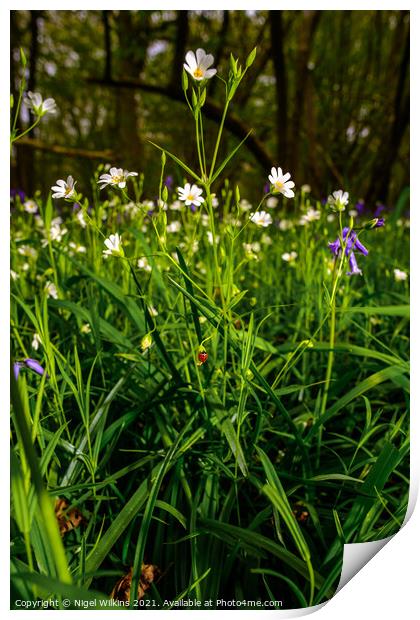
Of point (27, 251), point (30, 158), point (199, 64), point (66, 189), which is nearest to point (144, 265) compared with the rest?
point (27, 251)

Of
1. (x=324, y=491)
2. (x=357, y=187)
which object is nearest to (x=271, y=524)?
(x=324, y=491)

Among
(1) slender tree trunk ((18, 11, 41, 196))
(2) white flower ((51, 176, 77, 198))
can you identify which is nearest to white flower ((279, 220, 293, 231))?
(1) slender tree trunk ((18, 11, 41, 196))

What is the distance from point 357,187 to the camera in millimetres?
1932

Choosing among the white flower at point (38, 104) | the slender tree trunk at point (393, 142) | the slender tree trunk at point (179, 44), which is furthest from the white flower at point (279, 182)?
the slender tree trunk at point (393, 142)

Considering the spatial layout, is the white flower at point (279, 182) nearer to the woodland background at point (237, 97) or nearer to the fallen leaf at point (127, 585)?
the fallen leaf at point (127, 585)

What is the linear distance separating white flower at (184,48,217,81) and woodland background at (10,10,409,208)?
0.76 m

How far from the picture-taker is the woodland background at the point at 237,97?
4.87ft

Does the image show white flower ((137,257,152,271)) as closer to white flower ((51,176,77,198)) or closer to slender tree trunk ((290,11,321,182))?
white flower ((51,176,77,198))

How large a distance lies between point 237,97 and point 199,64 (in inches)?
57.4

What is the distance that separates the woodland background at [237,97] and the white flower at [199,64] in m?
0.76

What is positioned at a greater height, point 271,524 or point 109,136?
point 109,136

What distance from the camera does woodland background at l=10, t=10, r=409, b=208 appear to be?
1.48 meters

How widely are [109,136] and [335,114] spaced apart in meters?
0.77
